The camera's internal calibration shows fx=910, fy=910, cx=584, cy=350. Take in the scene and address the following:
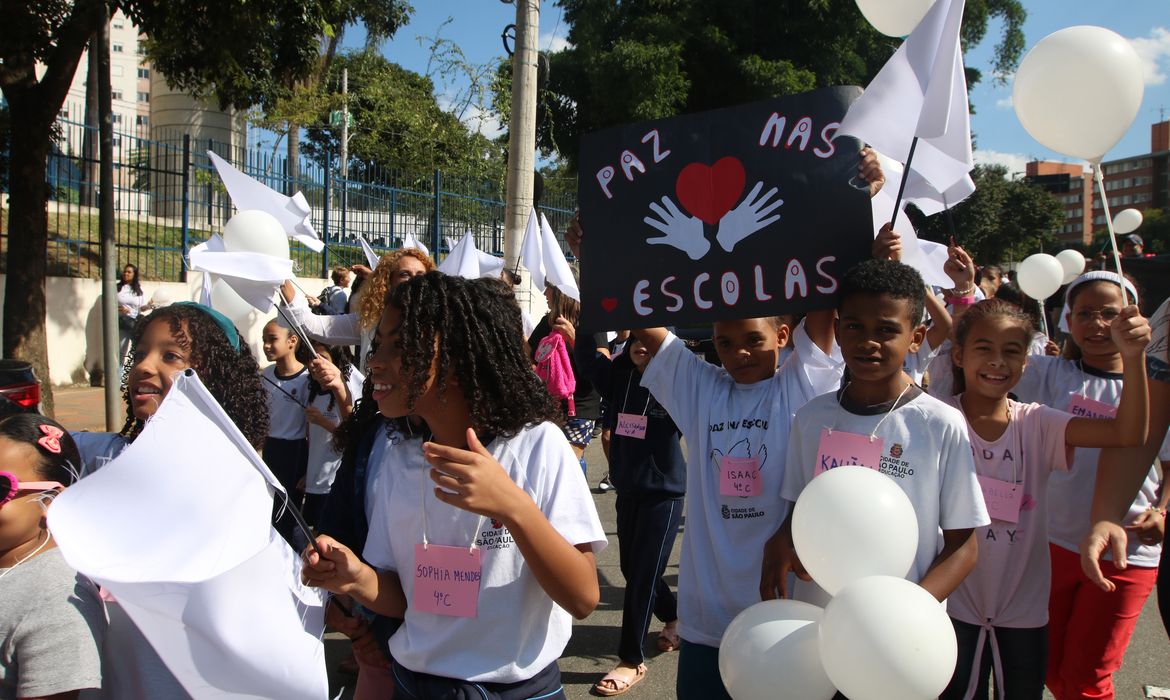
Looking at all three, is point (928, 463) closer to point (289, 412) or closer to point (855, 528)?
point (855, 528)

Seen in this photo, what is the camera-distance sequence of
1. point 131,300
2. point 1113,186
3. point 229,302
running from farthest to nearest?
point 1113,186 < point 131,300 < point 229,302

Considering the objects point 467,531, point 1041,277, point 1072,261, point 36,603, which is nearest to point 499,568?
point 467,531

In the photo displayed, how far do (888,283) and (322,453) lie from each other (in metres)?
3.13

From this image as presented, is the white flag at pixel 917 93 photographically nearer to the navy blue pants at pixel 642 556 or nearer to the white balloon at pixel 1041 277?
the navy blue pants at pixel 642 556

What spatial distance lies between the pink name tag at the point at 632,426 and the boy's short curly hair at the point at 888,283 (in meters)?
2.00

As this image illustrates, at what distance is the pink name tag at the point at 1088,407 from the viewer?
134 inches

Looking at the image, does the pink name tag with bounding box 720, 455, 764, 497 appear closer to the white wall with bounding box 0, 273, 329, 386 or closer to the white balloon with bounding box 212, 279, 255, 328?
the white balloon with bounding box 212, 279, 255, 328

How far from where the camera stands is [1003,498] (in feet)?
9.36

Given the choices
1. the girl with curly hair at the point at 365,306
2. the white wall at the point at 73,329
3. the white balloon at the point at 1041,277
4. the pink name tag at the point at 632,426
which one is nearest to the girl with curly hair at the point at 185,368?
the girl with curly hair at the point at 365,306

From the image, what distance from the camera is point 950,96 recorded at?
8.36 feet

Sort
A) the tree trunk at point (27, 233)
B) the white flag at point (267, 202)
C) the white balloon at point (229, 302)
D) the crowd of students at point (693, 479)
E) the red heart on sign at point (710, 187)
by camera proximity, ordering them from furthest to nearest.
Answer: the tree trunk at point (27, 233) → the white balloon at point (229, 302) → the white flag at point (267, 202) → the red heart on sign at point (710, 187) → the crowd of students at point (693, 479)

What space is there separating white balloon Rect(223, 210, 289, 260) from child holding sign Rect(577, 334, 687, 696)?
1.49m

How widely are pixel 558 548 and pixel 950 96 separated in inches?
66.9

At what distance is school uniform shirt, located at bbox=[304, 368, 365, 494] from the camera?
457cm
